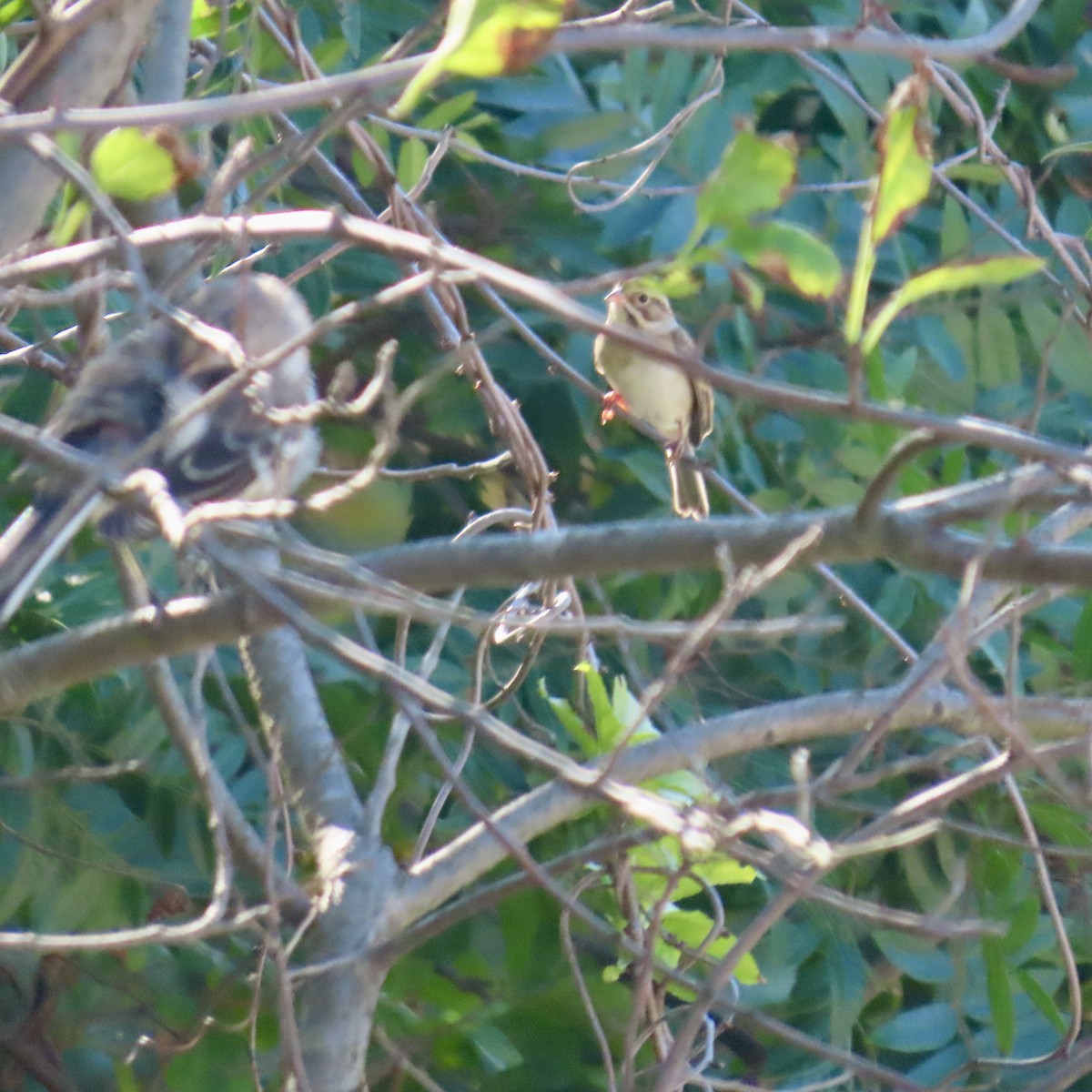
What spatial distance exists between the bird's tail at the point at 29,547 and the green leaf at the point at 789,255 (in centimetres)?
72

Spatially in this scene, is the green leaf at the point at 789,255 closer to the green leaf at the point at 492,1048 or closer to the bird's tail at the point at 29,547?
the bird's tail at the point at 29,547

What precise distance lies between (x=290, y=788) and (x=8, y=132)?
1514 millimetres

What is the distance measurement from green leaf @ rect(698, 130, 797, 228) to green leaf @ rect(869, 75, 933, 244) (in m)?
0.07

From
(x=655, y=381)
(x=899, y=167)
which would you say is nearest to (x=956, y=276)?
(x=899, y=167)

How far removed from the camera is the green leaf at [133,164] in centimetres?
144

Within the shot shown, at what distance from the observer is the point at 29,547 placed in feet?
7.17

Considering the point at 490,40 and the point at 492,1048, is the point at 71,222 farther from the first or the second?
the point at 492,1048

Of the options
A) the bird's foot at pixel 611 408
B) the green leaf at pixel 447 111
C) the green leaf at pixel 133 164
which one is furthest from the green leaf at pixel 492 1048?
the green leaf at pixel 133 164

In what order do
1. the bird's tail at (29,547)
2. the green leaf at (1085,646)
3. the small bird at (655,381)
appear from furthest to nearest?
the small bird at (655,381)
the green leaf at (1085,646)
the bird's tail at (29,547)

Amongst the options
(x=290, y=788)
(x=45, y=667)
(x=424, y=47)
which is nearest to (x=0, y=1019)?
(x=290, y=788)

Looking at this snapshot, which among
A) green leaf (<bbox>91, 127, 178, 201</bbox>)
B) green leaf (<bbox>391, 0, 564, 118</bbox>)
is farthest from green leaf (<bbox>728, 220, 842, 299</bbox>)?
green leaf (<bbox>91, 127, 178, 201</bbox>)

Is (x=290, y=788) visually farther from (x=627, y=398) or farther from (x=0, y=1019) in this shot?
(x=627, y=398)

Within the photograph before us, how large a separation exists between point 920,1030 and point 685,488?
49.3 inches

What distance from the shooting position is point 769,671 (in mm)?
3564
